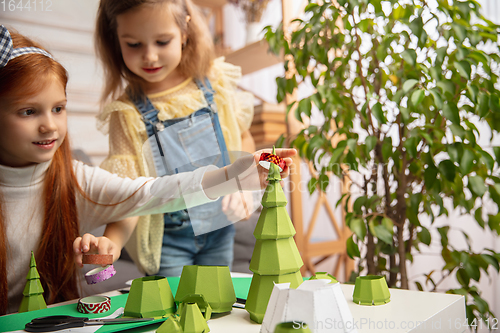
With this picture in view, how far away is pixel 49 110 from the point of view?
0.68 m

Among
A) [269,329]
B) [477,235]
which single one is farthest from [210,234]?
[477,235]

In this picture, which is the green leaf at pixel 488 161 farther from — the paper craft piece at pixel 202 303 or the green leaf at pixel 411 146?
the paper craft piece at pixel 202 303

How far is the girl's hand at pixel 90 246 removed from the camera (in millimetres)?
643

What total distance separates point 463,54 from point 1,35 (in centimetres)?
93

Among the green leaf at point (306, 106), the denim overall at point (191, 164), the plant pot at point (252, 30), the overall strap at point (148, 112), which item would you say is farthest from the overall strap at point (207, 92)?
the plant pot at point (252, 30)

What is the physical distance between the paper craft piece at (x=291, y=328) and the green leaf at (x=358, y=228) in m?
0.61

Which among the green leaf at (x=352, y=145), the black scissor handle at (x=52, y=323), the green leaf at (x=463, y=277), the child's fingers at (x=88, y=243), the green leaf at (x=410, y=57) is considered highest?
the green leaf at (x=410, y=57)

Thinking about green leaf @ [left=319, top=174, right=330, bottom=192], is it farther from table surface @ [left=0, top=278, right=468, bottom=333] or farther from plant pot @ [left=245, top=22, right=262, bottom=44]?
plant pot @ [left=245, top=22, right=262, bottom=44]

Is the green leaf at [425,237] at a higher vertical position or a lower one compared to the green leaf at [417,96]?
lower

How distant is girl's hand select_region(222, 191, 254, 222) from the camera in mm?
689

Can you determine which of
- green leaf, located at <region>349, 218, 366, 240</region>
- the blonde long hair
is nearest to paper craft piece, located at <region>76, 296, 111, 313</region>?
the blonde long hair

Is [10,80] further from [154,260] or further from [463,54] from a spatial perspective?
[463,54]

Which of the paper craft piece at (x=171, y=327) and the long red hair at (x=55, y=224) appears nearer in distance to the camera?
the paper craft piece at (x=171, y=327)

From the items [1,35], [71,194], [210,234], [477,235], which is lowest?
[477,235]
